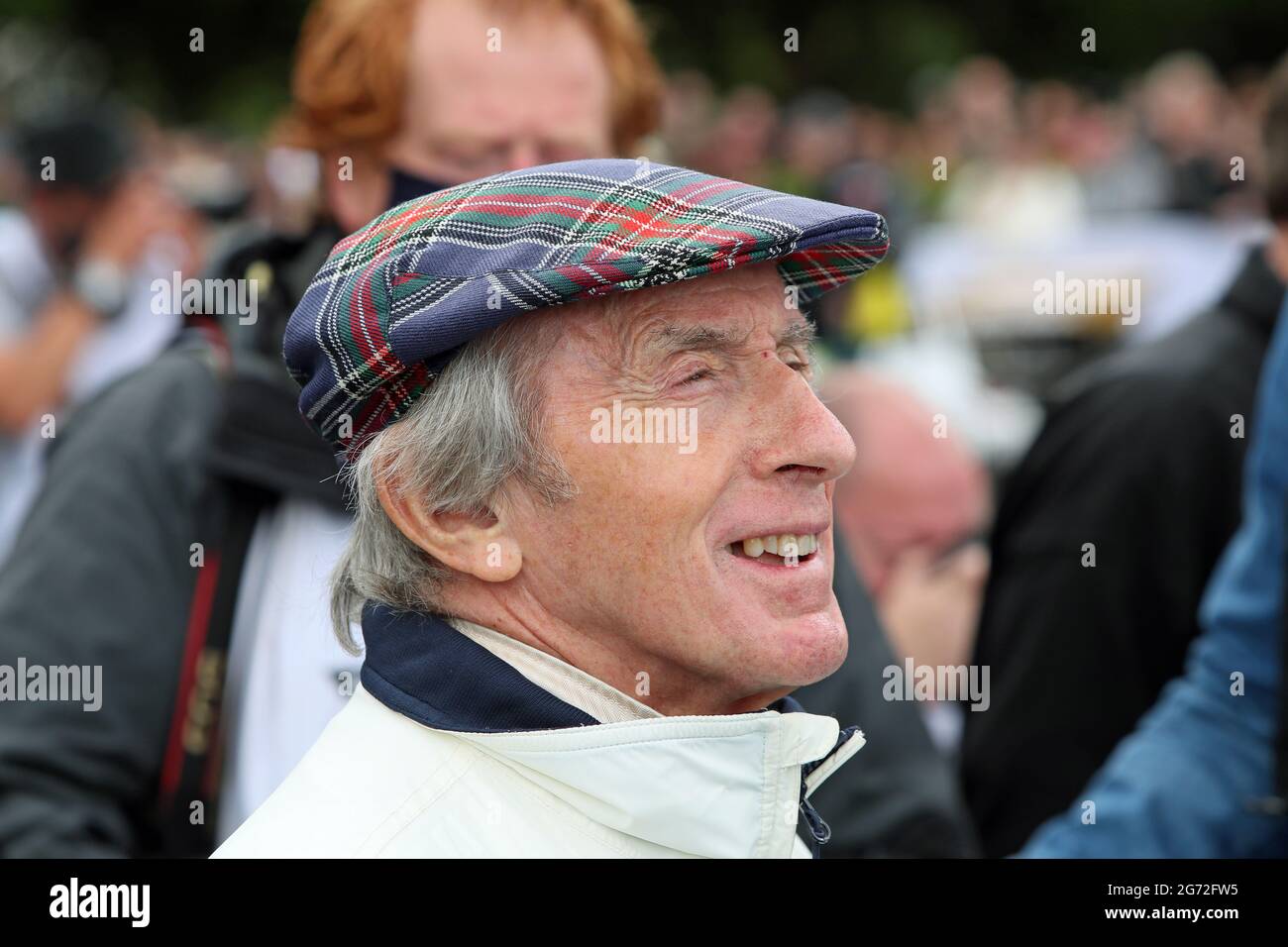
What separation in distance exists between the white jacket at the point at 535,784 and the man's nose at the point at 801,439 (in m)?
0.31

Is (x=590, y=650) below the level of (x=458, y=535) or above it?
below

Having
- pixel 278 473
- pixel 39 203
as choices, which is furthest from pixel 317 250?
pixel 39 203

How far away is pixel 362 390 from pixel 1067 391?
2.49m

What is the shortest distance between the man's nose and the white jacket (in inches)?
12.1

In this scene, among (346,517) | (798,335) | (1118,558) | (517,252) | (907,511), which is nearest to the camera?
(517,252)

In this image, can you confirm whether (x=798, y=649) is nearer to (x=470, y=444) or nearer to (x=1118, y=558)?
(x=470, y=444)

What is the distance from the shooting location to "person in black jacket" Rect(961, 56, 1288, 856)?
3.66 meters

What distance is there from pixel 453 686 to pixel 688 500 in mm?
358

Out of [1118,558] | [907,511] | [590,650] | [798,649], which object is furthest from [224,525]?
[907,511]

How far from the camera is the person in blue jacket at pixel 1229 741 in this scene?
2.91m

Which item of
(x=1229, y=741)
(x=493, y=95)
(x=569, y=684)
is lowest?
(x=1229, y=741)

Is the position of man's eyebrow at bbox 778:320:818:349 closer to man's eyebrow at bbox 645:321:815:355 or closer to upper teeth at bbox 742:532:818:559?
man's eyebrow at bbox 645:321:815:355

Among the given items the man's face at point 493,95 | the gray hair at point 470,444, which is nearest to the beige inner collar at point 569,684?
the gray hair at point 470,444

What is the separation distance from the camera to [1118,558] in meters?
3.67
